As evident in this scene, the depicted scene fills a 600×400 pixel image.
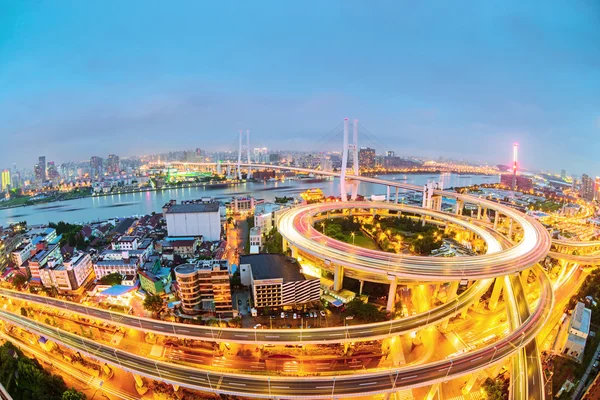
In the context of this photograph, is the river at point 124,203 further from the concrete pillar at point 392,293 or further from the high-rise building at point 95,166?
the concrete pillar at point 392,293

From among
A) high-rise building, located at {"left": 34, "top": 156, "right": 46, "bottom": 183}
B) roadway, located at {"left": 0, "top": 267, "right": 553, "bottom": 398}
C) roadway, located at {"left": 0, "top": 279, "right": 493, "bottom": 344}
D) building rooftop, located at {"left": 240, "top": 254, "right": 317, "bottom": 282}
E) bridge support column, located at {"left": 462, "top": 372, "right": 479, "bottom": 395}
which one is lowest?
bridge support column, located at {"left": 462, "top": 372, "right": 479, "bottom": 395}

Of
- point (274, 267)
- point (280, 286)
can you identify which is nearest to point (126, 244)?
point (274, 267)

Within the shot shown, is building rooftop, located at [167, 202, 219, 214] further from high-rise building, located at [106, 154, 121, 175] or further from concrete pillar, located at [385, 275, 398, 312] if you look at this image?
high-rise building, located at [106, 154, 121, 175]

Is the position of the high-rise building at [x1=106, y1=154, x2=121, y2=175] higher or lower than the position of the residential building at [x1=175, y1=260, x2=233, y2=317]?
higher

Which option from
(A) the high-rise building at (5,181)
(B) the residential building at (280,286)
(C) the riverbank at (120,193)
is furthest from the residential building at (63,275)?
(A) the high-rise building at (5,181)

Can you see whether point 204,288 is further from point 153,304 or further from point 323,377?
point 323,377

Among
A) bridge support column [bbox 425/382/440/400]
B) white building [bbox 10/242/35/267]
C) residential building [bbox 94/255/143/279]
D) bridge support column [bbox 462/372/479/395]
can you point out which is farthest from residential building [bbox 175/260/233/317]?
white building [bbox 10/242/35/267]

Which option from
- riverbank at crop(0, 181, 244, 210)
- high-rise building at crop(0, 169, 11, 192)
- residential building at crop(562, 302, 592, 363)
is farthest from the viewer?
high-rise building at crop(0, 169, 11, 192)
